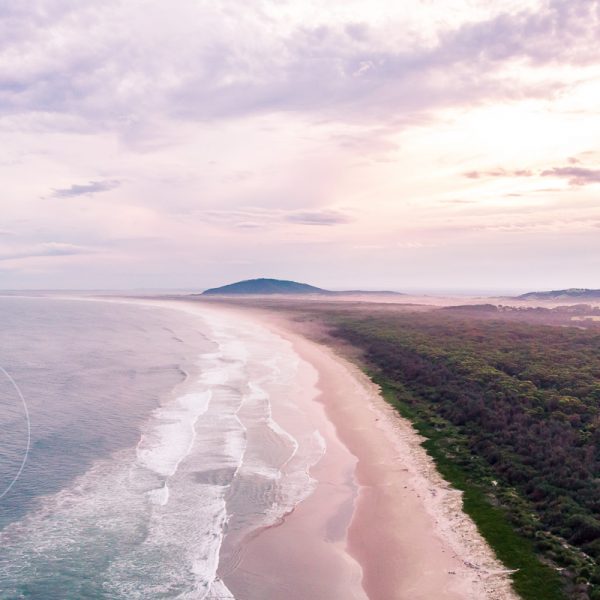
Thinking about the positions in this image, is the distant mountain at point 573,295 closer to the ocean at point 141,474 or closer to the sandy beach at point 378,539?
the ocean at point 141,474

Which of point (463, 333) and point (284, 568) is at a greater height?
point (463, 333)

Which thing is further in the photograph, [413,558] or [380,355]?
[380,355]

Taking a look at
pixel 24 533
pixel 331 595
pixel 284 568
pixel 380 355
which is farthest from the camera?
pixel 380 355

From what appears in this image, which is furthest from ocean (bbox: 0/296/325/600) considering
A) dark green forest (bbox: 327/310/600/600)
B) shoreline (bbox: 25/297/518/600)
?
dark green forest (bbox: 327/310/600/600)

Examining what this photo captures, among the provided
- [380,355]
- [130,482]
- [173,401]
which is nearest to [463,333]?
[380,355]

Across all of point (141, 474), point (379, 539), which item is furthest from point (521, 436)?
point (141, 474)

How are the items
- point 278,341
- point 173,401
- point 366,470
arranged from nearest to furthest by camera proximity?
point 366,470 → point 173,401 → point 278,341

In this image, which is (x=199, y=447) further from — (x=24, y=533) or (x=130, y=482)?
(x=24, y=533)
